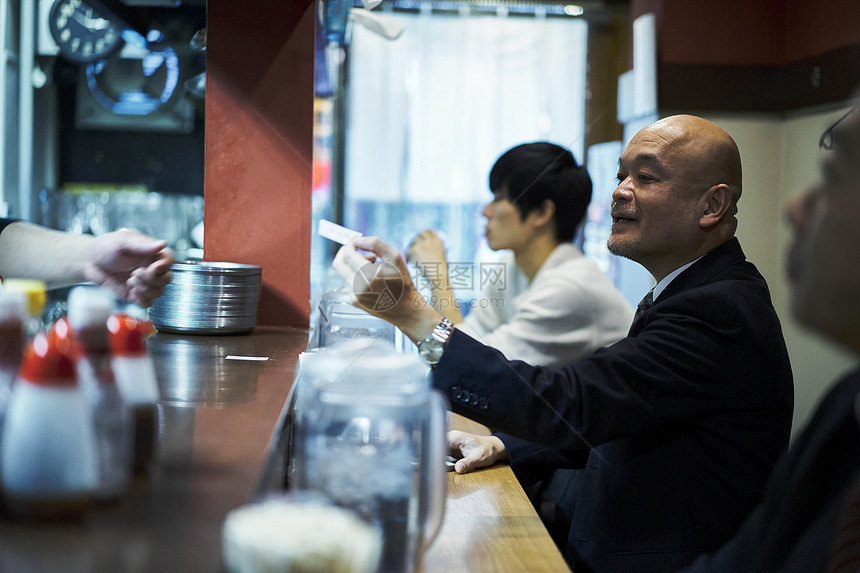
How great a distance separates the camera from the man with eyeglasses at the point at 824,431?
627mm

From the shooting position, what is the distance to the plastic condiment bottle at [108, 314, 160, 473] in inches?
29.6

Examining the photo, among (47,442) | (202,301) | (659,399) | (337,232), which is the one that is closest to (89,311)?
(47,442)

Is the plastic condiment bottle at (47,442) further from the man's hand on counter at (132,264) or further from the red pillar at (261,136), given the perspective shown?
the red pillar at (261,136)

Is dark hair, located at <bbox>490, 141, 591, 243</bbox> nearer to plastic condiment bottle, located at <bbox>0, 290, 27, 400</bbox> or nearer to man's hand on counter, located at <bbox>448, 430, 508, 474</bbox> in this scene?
man's hand on counter, located at <bbox>448, 430, 508, 474</bbox>

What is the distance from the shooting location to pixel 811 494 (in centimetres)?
93

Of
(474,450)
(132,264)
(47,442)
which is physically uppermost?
(132,264)

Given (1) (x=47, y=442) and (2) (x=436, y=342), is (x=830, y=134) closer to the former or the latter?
(2) (x=436, y=342)

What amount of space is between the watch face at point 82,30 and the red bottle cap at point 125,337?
2.81 m

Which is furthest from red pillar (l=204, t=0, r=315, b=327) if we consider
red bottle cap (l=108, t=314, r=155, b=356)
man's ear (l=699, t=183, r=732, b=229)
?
red bottle cap (l=108, t=314, r=155, b=356)

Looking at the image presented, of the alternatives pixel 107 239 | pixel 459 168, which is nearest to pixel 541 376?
pixel 107 239

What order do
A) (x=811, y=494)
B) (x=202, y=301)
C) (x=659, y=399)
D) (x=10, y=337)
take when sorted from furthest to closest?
(x=202, y=301)
(x=659, y=399)
(x=811, y=494)
(x=10, y=337)

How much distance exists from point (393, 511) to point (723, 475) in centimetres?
69

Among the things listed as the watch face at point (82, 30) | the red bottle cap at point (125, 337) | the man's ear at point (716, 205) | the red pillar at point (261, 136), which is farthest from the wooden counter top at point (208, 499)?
the watch face at point (82, 30)

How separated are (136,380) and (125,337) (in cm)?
4
